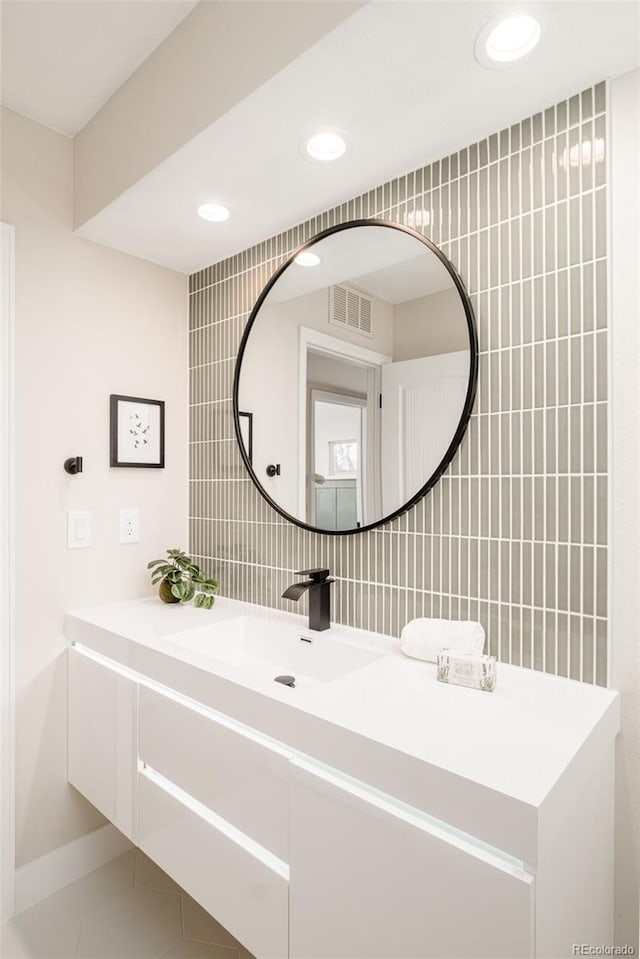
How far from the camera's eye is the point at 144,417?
206 cm

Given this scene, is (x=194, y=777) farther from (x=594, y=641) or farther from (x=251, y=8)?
(x=251, y=8)

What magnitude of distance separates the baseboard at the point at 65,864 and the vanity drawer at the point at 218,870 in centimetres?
55

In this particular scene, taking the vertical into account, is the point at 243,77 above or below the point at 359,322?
above

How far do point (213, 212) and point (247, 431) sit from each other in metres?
0.72

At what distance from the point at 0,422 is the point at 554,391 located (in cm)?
161

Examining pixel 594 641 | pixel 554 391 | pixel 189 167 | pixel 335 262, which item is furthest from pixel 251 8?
pixel 594 641

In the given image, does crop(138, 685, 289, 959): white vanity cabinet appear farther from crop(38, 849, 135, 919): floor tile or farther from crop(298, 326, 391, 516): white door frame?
crop(298, 326, 391, 516): white door frame

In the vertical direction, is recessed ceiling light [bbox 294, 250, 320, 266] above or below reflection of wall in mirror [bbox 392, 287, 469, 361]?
above

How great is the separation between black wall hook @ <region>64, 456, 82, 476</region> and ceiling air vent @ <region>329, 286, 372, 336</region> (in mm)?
963

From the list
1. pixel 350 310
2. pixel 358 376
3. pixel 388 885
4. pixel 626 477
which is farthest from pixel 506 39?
pixel 388 885

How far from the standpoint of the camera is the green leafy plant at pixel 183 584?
1.91m

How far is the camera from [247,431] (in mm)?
1937

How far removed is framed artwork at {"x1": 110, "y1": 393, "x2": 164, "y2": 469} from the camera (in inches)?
77.2

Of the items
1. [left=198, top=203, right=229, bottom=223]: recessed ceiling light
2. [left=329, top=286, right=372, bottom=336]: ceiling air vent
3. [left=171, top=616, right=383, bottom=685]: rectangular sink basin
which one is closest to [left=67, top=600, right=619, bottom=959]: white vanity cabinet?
[left=171, top=616, right=383, bottom=685]: rectangular sink basin
